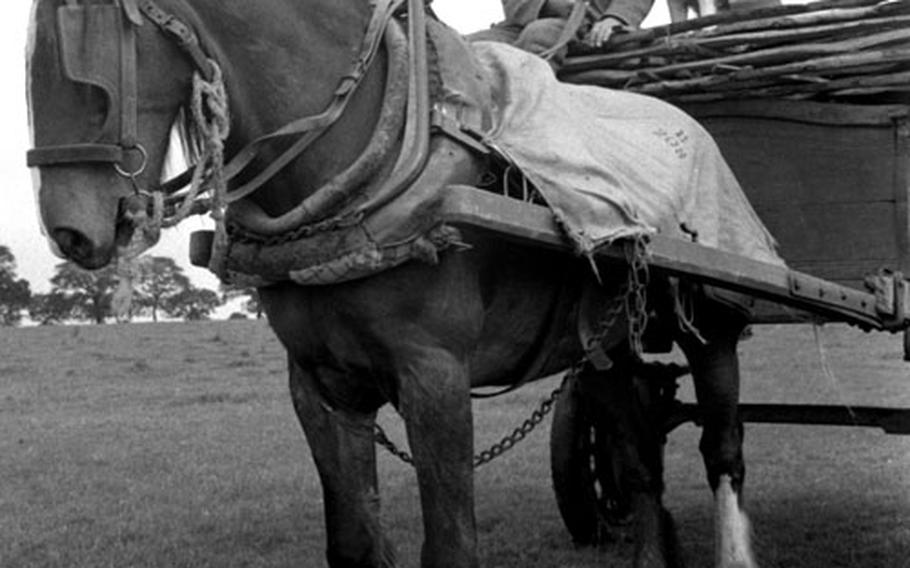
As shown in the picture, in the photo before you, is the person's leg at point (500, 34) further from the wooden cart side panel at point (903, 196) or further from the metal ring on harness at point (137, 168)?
the metal ring on harness at point (137, 168)

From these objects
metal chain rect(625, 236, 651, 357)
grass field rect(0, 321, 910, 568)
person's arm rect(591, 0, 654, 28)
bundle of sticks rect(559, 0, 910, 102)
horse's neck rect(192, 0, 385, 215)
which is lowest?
grass field rect(0, 321, 910, 568)

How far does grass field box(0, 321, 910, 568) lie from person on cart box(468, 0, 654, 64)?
5.67 ft

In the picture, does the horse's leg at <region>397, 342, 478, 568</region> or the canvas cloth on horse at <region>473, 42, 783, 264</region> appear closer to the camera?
the horse's leg at <region>397, 342, 478, 568</region>

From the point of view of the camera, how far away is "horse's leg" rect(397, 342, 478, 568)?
3.53 m

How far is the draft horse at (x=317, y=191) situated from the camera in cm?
321

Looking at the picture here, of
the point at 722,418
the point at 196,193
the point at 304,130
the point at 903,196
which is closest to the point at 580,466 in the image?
the point at 722,418

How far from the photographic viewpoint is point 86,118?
3238mm

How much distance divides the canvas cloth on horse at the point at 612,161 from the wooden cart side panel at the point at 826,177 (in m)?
0.39

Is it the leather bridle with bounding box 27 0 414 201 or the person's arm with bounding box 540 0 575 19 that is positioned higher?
the person's arm with bounding box 540 0 575 19

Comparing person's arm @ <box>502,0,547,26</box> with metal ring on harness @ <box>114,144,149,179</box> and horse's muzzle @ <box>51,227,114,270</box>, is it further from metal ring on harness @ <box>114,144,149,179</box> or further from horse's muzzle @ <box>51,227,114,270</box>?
horse's muzzle @ <box>51,227,114,270</box>

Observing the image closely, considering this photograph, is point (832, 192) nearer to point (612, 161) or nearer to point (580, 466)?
point (612, 161)

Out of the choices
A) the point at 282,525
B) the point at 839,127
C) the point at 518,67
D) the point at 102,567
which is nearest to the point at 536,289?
the point at 518,67

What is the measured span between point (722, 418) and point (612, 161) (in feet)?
4.79

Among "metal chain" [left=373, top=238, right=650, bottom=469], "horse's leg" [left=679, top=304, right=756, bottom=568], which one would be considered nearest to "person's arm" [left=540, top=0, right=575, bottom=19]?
"horse's leg" [left=679, top=304, right=756, bottom=568]
